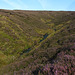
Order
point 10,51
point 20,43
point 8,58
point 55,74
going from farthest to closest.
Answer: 1. point 20,43
2. point 10,51
3. point 8,58
4. point 55,74

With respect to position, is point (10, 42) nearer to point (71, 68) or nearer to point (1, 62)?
point (1, 62)

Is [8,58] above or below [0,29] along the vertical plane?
below

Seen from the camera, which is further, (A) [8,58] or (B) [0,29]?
(B) [0,29]

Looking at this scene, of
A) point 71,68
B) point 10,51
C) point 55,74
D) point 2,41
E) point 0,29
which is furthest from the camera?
point 0,29

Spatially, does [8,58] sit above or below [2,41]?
below

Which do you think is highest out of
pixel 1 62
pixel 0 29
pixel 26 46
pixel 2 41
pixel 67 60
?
pixel 0 29

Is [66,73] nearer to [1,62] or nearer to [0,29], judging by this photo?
[1,62]

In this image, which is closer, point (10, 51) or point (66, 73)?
point (66, 73)

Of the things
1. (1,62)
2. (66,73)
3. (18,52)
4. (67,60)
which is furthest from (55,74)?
(18,52)

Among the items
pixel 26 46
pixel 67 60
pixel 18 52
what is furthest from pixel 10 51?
pixel 67 60
